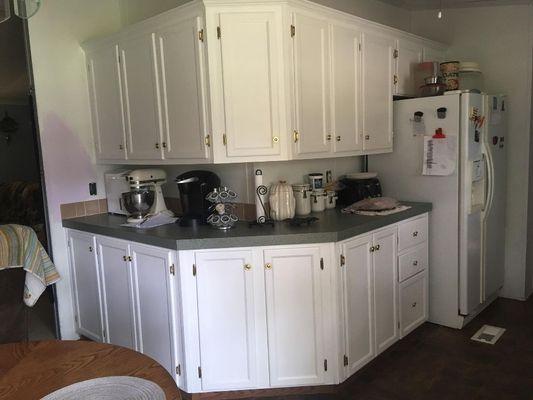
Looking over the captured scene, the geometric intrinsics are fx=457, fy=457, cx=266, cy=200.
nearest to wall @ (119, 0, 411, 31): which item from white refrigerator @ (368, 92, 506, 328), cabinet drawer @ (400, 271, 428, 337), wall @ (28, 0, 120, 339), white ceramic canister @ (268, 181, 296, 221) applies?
wall @ (28, 0, 120, 339)

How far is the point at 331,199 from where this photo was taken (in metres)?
3.26

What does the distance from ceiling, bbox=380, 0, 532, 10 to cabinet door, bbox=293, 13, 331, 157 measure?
1573 mm

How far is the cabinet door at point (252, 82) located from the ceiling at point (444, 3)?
6.38 ft

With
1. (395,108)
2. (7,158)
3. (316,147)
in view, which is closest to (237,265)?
(316,147)

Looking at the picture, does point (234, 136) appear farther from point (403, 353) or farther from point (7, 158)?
point (7, 158)

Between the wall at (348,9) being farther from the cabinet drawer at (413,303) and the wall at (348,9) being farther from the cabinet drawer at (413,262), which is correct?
the cabinet drawer at (413,303)

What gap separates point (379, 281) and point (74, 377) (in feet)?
6.48

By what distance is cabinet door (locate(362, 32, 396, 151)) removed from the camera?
3.13 meters

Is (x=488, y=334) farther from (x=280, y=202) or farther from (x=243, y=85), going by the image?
(x=243, y=85)

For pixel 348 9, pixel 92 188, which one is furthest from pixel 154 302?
pixel 348 9

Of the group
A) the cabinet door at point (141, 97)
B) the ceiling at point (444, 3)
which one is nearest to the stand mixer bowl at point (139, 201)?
the cabinet door at point (141, 97)

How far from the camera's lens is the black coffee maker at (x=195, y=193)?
9.16 feet

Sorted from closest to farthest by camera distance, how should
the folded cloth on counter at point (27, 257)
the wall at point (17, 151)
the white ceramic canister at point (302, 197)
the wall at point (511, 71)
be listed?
the folded cloth on counter at point (27, 257), the white ceramic canister at point (302, 197), the wall at point (511, 71), the wall at point (17, 151)

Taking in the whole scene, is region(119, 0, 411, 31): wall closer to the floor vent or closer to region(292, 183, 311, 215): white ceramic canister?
region(292, 183, 311, 215): white ceramic canister
